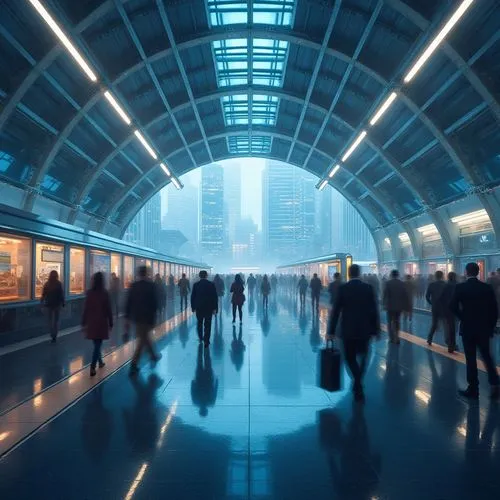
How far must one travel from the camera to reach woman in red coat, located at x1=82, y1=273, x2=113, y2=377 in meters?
6.73

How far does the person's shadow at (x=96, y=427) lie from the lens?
155 inches

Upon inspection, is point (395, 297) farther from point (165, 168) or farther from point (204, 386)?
point (165, 168)

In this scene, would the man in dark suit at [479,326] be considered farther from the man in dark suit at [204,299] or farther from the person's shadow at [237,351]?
the man in dark suit at [204,299]

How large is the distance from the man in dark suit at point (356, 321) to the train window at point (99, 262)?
1047cm

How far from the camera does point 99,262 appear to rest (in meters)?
14.8

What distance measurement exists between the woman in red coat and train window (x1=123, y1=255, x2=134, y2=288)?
10839mm

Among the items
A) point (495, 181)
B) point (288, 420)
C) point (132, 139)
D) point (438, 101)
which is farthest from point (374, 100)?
point (288, 420)

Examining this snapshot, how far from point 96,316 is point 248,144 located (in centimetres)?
2754

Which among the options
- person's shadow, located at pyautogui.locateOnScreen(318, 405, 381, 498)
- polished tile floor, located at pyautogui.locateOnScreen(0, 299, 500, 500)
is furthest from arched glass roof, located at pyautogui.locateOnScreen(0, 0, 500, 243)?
person's shadow, located at pyautogui.locateOnScreen(318, 405, 381, 498)

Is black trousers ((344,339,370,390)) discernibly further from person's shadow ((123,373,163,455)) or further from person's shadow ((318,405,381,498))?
person's shadow ((123,373,163,455))

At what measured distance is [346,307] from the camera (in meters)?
5.57

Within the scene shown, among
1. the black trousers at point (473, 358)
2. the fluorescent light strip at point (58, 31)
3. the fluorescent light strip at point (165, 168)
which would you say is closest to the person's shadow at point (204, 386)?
the black trousers at point (473, 358)

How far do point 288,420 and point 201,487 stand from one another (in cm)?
171

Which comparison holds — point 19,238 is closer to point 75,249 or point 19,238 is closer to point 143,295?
point 75,249
